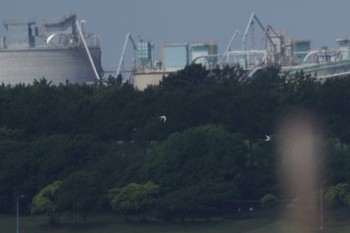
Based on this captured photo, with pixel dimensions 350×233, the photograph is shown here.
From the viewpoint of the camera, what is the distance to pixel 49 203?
3541 cm

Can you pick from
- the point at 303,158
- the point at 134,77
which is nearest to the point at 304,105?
the point at 303,158

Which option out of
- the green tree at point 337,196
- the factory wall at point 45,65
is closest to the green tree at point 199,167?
the green tree at point 337,196

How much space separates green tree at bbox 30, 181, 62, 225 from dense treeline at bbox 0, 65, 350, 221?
0.54 ft

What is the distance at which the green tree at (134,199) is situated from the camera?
114 ft

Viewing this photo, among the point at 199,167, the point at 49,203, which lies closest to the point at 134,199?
the point at 49,203

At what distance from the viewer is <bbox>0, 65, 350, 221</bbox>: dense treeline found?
35531 millimetres

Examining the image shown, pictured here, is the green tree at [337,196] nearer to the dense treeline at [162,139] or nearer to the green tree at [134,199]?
the dense treeline at [162,139]

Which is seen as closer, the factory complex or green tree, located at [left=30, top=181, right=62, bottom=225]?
green tree, located at [left=30, top=181, right=62, bottom=225]

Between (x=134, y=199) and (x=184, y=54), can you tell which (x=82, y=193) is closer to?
(x=134, y=199)

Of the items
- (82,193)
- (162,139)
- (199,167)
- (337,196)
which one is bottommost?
(337,196)

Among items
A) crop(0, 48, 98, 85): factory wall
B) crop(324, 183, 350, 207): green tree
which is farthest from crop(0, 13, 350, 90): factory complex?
crop(324, 183, 350, 207): green tree

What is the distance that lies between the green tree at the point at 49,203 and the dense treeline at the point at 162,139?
0.54 ft

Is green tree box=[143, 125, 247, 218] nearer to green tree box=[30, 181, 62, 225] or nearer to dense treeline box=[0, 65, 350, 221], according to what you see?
dense treeline box=[0, 65, 350, 221]

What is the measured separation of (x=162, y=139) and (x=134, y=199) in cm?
712
